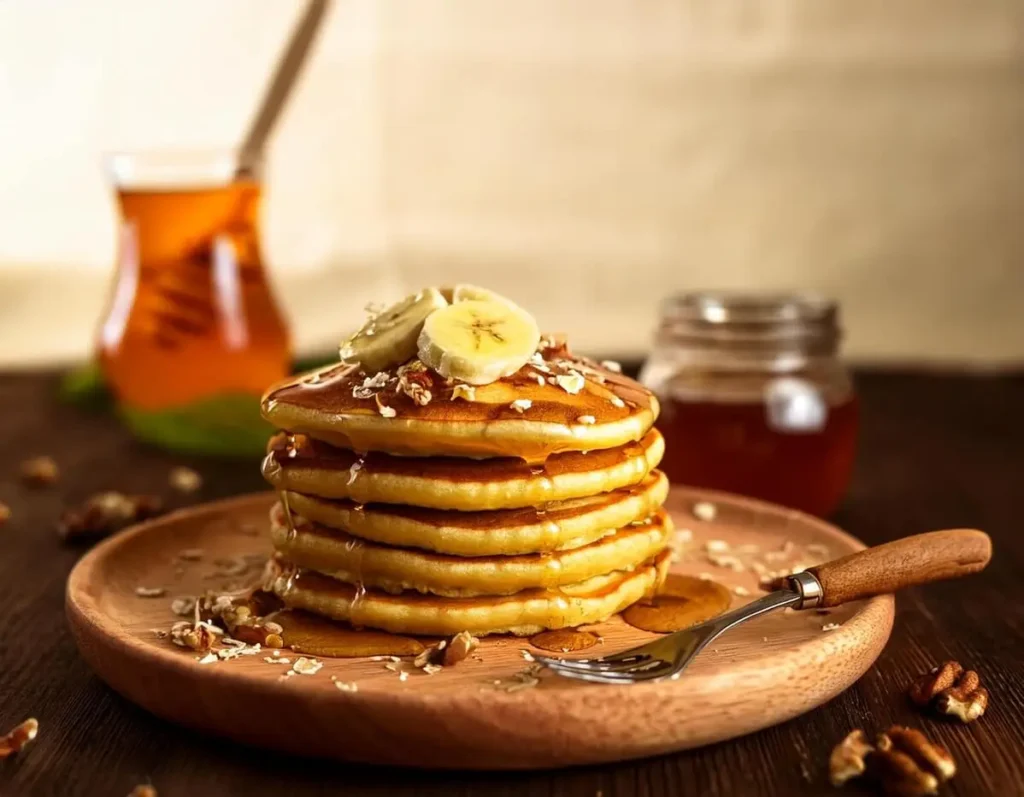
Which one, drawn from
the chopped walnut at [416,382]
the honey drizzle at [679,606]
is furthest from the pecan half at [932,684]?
the chopped walnut at [416,382]

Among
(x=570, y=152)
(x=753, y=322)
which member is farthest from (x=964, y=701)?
(x=570, y=152)

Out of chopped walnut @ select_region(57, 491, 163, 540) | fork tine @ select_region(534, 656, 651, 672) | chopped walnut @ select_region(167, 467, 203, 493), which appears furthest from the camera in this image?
chopped walnut @ select_region(167, 467, 203, 493)

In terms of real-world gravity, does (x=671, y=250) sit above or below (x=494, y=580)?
below

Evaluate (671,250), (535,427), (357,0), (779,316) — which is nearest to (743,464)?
(779,316)

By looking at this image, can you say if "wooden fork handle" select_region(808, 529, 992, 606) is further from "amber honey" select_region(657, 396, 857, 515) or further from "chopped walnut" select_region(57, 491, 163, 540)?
"chopped walnut" select_region(57, 491, 163, 540)

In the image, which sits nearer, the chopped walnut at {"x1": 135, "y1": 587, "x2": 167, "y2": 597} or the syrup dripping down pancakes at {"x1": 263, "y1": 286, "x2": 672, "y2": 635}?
the syrup dripping down pancakes at {"x1": 263, "y1": 286, "x2": 672, "y2": 635}

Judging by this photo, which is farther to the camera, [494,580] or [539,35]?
[539,35]

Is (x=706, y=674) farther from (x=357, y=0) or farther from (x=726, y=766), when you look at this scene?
(x=357, y=0)

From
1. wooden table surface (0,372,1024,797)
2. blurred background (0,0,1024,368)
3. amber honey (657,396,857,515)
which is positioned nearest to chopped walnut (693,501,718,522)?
amber honey (657,396,857,515)
